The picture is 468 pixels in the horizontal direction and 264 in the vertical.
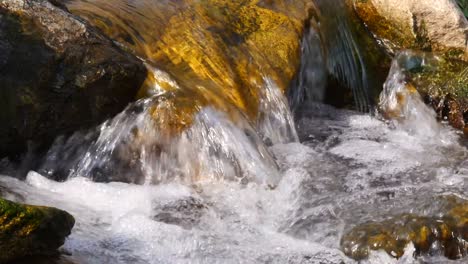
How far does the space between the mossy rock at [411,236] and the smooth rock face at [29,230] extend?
178 centimetres

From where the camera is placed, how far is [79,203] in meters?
5.05

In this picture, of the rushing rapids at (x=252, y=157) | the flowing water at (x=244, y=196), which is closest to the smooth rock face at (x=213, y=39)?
the rushing rapids at (x=252, y=157)

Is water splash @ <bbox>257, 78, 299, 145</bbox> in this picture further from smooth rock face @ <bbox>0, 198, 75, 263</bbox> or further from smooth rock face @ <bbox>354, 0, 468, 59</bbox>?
smooth rock face @ <bbox>0, 198, 75, 263</bbox>

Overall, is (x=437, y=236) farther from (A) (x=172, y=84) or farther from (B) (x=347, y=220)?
(A) (x=172, y=84)

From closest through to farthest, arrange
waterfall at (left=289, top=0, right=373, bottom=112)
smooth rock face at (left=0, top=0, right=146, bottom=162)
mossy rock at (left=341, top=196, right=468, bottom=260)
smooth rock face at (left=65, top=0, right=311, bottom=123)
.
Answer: mossy rock at (left=341, top=196, right=468, bottom=260)
smooth rock face at (left=0, top=0, right=146, bottom=162)
smooth rock face at (left=65, top=0, right=311, bottom=123)
waterfall at (left=289, top=0, right=373, bottom=112)

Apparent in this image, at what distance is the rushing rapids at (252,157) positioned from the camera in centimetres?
468

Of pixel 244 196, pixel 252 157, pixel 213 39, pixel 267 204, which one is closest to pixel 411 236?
pixel 267 204

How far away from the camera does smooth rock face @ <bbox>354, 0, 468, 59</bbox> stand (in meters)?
8.80

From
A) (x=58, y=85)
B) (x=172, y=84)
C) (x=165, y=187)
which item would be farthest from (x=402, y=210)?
(x=58, y=85)

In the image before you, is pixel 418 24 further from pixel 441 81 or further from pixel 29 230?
pixel 29 230

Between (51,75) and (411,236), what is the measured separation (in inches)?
106

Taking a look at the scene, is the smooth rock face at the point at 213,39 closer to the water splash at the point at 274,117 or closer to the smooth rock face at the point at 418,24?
the water splash at the point at 274,117

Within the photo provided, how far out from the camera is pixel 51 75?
5.45 metres

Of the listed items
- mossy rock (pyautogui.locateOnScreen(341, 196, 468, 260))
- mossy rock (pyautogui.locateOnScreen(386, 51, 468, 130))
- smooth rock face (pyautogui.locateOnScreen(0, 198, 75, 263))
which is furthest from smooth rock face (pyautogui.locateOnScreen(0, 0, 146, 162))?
mossy rock (pyautogui.locateOnScreen(386, 51, 468, 130))
